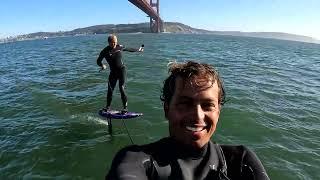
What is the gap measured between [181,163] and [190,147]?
0.48 ft

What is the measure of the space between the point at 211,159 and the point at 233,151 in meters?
0.25

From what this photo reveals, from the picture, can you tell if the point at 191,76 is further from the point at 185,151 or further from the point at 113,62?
the point at 113,62

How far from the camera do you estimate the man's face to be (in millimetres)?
2580

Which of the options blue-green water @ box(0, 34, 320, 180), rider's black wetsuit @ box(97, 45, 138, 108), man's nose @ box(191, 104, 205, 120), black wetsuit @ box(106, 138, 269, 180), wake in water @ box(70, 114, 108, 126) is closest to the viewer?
man's nose @ box(191, 104, 205, 120)

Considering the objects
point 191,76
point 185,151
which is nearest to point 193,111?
point 191,76

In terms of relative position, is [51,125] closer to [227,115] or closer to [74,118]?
[74,118]

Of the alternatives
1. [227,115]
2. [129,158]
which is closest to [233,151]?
[129,158]

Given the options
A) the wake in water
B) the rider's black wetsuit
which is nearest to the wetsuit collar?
the rider's black wetsuit

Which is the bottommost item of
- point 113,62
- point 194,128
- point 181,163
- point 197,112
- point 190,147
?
point 113,62

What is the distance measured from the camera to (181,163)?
2791mm

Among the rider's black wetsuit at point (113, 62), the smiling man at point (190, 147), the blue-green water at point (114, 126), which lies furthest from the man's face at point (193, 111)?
the rider's black wetsuit at point (113, 62)

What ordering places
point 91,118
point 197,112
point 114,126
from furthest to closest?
point 91,118, point 114,126, point 197,112

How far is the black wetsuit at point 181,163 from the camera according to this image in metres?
2.68

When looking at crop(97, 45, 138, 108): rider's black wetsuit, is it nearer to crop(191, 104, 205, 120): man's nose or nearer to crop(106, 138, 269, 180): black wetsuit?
crop(106, 138, 269, 180): black wetsuit
